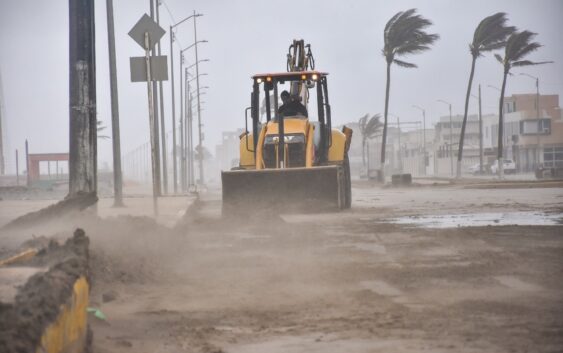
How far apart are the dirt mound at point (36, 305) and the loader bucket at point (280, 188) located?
13.0 metres

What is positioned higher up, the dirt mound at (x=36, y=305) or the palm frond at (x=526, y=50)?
the palm frond at (x=526, y=50)

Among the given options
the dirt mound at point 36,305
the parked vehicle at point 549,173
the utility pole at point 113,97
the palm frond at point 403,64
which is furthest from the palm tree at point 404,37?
the dirt mound at point 36,305

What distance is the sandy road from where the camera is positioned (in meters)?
6.51

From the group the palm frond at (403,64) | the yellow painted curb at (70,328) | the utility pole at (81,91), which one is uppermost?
the palm frond at (403,64)

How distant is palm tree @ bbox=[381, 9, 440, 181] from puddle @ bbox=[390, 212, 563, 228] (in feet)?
131

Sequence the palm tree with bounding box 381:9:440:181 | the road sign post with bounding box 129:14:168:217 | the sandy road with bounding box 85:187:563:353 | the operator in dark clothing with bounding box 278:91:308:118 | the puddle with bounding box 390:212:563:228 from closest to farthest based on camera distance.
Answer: the sandy road with bounding box 85:187:563:353
the puddle with bounding box 390:212:563:228
the road sign post with bounding box 129:14:168:217
the operator in dark clothing with bounding box 278:91:308:118
the palm tree with bounding box 381:9:440:181

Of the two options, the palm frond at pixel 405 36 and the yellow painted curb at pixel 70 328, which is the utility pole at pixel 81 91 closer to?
the yellow painted curb at pixel 70 328

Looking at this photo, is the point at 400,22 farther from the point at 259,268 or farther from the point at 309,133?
the point at 259,268

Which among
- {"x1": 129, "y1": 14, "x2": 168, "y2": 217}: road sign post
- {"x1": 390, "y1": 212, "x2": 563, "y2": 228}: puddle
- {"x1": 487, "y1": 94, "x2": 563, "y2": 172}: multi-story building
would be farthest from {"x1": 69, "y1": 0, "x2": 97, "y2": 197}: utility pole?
{"x1": 487, "y1": 94, "x2": 563, "y2": 172}: multi-story building

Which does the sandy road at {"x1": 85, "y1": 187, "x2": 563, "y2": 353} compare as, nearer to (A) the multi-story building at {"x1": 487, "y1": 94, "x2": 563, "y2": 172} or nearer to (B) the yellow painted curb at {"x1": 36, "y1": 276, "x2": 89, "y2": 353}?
(B) the yellow painted curb at {"x1": 36, "y1": 276, "x2": 89, "y2": 353}

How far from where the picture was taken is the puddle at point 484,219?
16.4 metres

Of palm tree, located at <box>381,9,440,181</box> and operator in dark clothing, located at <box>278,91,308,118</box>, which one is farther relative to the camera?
palm tree, located at <box>381,9,440,181</box>

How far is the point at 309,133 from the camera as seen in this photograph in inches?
822

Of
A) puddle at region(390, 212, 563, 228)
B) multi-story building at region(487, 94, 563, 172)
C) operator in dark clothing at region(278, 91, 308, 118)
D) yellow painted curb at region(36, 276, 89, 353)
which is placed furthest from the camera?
multi-story building at region(487, 94, 563, 172)
